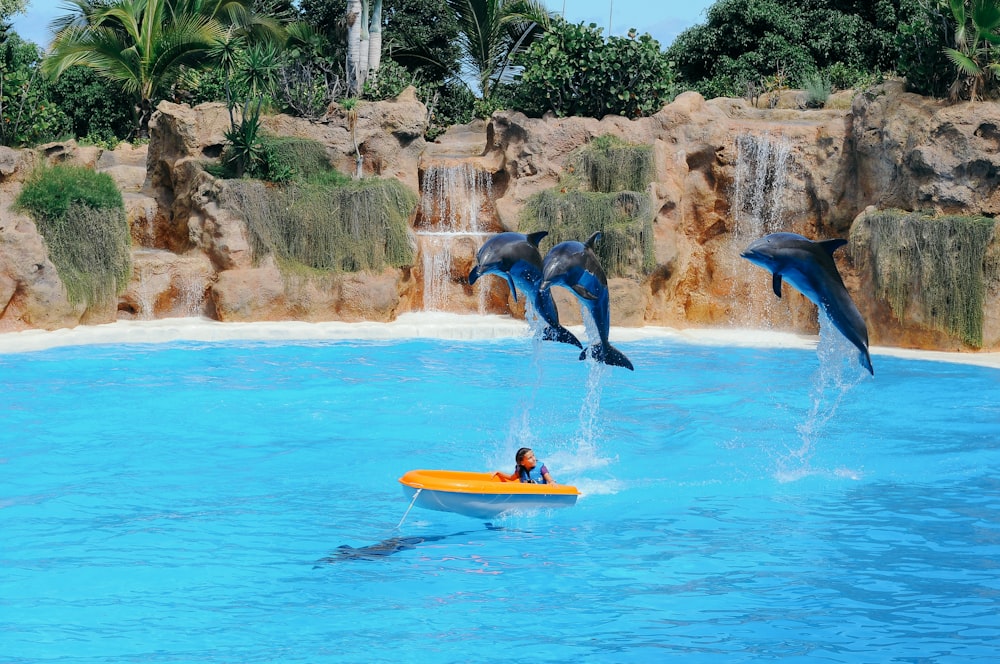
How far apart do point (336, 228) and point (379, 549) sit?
1139cm

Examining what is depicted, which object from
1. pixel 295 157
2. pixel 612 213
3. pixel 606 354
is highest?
pixel 295 157

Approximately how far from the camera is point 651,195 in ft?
60.8

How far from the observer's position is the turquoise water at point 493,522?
6.51 metres

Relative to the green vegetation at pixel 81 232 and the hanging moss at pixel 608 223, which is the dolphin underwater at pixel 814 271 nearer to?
the hanging moss at pixel 608 223

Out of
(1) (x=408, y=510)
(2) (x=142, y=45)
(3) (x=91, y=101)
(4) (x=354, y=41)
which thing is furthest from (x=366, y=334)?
(3) (x=91, y=101)

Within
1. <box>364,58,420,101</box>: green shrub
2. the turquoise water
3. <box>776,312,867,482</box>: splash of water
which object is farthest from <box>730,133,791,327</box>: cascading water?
<box>364,58,420,101</box>: green shrub

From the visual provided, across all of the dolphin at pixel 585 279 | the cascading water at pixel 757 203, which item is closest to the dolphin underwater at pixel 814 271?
the dolphin at pixel 585 279

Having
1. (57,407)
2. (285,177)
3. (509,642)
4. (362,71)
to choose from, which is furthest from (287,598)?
(362,71)

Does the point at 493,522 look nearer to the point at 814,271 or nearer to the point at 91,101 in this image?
the point at 814,271

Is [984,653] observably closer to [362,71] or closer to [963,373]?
[963,373]

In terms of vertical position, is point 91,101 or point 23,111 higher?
point 91,101

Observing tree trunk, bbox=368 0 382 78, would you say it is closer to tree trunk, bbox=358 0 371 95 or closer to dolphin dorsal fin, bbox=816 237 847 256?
tree trunk, bbox=358 0 371 95

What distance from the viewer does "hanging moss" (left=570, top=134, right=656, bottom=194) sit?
18844mm

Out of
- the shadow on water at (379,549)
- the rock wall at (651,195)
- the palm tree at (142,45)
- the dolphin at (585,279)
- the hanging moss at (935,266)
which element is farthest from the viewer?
the palm tree at (142,45)
